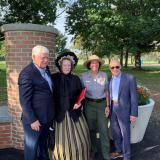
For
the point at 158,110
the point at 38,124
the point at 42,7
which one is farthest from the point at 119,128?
the point at 42,7

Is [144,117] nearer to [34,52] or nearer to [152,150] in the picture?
[152,150]

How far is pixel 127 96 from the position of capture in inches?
214

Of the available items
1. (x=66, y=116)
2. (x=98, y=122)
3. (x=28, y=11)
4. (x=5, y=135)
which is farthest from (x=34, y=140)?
(x=28, y=11)

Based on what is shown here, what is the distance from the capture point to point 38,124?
4.41m

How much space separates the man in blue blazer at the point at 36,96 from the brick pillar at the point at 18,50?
1.43m

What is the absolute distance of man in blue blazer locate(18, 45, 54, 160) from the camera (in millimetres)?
4324

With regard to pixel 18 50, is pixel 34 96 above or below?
below

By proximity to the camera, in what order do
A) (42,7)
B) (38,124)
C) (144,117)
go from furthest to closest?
(42,7), (144,117), (38,124)

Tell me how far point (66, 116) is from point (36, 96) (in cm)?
61

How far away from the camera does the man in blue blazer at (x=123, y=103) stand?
542cm

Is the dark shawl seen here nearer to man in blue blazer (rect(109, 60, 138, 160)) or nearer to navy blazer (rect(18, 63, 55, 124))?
navy blazer (rect(18, 63, 55, 124))

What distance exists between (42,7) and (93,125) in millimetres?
13755

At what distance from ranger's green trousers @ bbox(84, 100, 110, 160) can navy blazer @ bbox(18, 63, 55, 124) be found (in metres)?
0.95

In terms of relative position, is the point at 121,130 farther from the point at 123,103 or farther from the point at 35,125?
the point at 35,125
